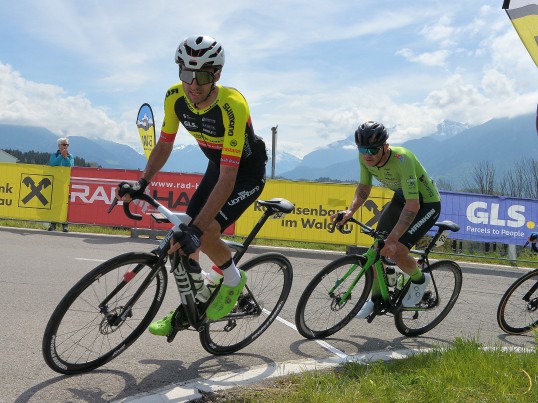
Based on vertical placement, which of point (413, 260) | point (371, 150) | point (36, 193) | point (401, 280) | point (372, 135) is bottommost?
point (401, 280)

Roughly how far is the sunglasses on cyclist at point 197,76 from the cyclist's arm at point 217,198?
24.9 inches

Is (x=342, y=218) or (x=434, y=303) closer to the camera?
(x=342, y=218)

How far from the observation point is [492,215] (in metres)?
12.6

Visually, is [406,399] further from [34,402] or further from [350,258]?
[34,402]


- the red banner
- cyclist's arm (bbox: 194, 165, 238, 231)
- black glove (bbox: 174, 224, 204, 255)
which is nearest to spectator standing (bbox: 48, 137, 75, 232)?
the red banner

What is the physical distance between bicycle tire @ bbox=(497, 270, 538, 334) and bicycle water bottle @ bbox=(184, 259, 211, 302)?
11.9 feet

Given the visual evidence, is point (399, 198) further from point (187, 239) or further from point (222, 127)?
point (187, 239)

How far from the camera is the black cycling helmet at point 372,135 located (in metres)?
4.83

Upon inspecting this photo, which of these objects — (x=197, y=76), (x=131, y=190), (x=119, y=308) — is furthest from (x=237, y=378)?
(x=197, y=76)

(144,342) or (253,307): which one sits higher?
(253,307)

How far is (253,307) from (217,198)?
1404mm

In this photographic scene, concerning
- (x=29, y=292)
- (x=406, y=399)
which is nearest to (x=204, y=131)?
(x=406, y=399)

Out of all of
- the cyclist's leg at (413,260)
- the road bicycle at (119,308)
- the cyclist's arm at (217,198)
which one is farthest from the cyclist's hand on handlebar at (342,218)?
the cyclist's arm at (217,198)

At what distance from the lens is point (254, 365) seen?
4.00 metres
